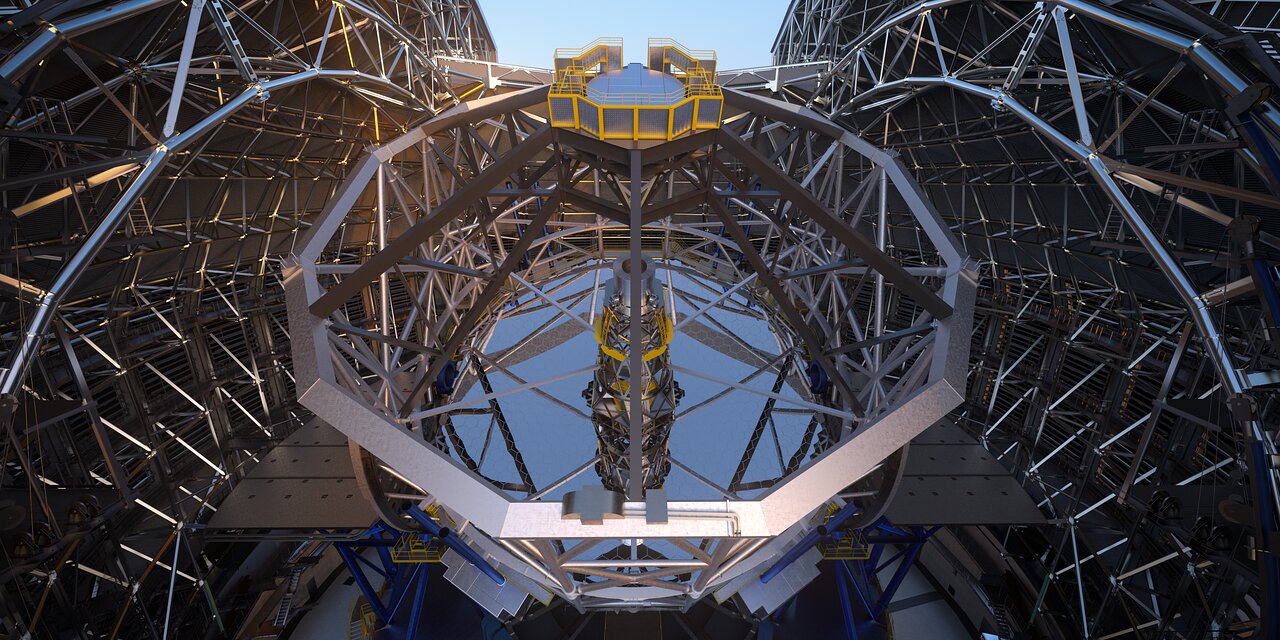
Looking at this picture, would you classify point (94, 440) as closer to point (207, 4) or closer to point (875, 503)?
point (207, 4)

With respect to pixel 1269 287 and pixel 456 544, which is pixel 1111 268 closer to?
pixel 1269 287

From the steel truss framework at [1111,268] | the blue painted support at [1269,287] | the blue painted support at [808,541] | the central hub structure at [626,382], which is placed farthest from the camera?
the blue painted support at [808,541]

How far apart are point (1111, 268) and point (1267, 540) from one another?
11.5 m

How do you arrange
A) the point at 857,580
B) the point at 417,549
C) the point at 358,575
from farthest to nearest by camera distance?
1. the point at 857,580
2. the point at 358,575
3. the point at 417,549

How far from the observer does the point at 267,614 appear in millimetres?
19125

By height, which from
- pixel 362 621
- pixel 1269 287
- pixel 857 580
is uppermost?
pixel 1269 287

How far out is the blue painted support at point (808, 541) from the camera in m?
14.2

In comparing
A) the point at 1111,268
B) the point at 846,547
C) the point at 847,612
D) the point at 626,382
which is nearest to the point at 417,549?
the point at 626,382

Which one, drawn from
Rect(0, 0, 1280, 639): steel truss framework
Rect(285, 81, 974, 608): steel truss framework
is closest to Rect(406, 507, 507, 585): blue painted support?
Rect(285, 81, 974, 608): steel truss framework

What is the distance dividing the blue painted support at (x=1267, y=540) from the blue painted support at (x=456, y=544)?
14981mm

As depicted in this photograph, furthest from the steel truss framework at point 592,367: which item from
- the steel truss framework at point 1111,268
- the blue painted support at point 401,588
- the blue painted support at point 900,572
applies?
the steel truss framework at point 1111,268

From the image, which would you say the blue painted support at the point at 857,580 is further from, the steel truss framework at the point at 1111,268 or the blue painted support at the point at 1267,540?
the blue painted support at the point at 1267,540

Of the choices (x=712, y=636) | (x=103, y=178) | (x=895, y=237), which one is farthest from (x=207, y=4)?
(x=895, y=237)

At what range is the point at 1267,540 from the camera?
28.8ft
